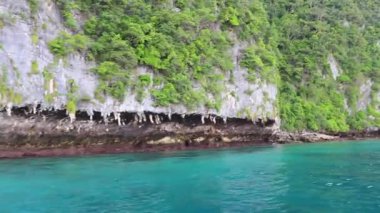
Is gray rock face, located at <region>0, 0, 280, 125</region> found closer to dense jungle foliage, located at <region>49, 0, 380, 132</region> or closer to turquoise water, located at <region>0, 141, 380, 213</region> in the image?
dense jungle foliage, located at <region>49, 0, 380, 132</region>

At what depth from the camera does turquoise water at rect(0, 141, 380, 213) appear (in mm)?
12016

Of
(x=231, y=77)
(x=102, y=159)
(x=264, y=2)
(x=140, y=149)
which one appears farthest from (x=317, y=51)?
(x=102, y=159)

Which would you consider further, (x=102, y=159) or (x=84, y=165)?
(x=102, y=159)

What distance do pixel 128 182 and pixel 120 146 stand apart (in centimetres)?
1323

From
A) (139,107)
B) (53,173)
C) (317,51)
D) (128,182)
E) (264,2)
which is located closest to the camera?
(128,182)

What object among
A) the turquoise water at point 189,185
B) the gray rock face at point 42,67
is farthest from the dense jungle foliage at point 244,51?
the turquoise water at point 189,185

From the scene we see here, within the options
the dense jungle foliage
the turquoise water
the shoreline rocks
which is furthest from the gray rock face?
the turquoise water

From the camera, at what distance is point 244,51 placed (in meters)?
35.6

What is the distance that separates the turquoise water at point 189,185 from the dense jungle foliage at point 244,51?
275 inches

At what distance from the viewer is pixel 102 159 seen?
77.7ft

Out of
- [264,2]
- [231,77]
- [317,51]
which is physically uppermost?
[264,2]

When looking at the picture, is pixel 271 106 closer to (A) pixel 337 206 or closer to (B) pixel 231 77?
(B) pixel 231 77

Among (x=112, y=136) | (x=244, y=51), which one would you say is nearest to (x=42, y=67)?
(x=112, y=136)

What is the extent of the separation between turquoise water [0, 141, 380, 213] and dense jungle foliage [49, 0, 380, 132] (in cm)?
698
